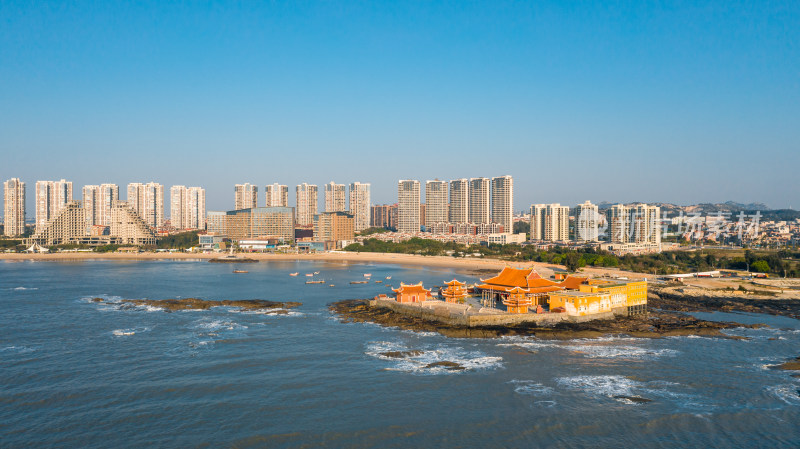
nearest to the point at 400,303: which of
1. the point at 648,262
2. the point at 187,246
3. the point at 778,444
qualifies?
the point at 778,444

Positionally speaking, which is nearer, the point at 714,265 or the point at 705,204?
the point at 714,265

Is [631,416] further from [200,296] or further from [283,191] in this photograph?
[283,191]

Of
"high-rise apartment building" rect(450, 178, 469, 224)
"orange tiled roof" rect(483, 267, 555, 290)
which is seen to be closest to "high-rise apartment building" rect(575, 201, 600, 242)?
"high-rise apartment building" rect(450, 178, 469, 224)

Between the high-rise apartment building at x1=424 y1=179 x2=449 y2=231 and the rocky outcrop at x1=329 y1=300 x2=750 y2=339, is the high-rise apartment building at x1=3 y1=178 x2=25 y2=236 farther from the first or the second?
the rocky outcrop at x1=329 y1=300 x2=750 y2=339

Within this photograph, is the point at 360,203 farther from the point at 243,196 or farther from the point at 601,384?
the point at 601,384

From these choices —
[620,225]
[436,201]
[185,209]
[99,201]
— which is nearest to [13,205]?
[99,201]
